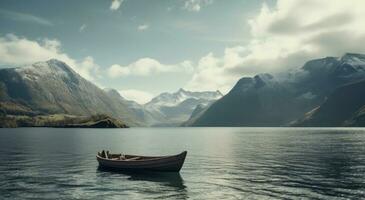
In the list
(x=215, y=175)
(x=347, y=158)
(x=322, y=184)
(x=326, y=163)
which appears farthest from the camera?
(x=347, y=158)

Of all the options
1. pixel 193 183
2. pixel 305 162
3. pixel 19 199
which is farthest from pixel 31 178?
pixel 305 162

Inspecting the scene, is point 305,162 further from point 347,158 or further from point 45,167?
point 45,167

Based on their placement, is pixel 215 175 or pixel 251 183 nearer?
pixel 251 183

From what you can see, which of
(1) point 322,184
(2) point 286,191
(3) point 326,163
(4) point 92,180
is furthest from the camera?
(3) point 326,163

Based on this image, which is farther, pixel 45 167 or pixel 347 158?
pixel 347 158

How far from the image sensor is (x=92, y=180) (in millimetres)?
50781

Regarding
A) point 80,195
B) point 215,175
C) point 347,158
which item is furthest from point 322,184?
point 347,158

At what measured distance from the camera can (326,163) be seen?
68.4 m

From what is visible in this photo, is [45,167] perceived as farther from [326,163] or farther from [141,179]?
[326,163]

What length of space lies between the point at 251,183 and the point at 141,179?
15.5 meters

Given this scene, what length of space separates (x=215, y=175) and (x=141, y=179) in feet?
36.3

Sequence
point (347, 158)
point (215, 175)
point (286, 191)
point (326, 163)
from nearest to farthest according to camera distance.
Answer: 1. point (286, 191)
2. point (215, 175)
3. point (326, 163)
4. point (347, 158)

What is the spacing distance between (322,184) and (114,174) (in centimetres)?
3049

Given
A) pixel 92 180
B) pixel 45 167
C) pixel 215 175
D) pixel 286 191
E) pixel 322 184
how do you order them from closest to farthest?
1. pixel 286 191
2. pixel 322 184
3. pixel 92 180
4. pixel 215 175
5. pixel 45 167
